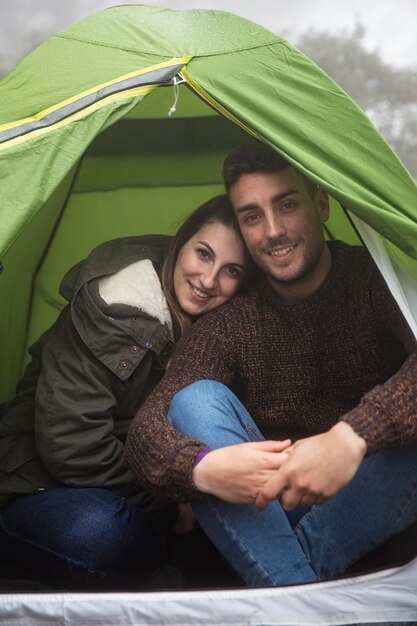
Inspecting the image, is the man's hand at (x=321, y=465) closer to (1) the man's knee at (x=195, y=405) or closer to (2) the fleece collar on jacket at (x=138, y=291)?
(1) the man's knee at (x=195, y=405)

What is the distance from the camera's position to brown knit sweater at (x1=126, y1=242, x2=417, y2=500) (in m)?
1.66

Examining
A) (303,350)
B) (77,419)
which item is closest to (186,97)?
(303,350)

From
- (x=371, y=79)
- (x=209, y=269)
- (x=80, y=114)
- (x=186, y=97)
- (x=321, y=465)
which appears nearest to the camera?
(x=321, y=465)

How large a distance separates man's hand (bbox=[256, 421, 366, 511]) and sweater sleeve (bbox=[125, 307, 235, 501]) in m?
0.15

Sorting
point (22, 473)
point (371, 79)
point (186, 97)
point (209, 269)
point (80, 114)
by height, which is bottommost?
point (22, 473)

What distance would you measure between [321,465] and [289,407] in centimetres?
39

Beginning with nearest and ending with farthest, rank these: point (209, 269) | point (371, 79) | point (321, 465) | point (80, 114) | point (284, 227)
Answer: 1. point (321, 465)
2. point (80, 114)
3. point (284, 227)
4. point (209, 269)
5. point (371, 79)

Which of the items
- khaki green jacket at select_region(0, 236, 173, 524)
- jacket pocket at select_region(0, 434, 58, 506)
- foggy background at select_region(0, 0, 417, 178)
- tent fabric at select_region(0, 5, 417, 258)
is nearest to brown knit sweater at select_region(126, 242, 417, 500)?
khaki green jacket at select_region(0, 236, 173, 524)

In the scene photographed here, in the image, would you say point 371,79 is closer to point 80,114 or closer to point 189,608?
point 80,114

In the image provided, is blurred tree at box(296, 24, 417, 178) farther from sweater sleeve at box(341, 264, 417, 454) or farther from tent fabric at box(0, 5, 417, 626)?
sweater sleeve at box(341, 264, 417, 454)

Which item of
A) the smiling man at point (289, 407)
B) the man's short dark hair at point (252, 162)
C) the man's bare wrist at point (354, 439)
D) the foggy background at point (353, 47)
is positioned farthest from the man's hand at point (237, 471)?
the foggy background at point (353, 47)

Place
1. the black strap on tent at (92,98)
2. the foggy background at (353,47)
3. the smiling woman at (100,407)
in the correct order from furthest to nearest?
the foggy background at (353,47), the smiling woman at (100,407), the black strap on tent at (92,98)

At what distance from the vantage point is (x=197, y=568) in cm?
176

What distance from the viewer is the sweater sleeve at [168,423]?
4.59 ft
